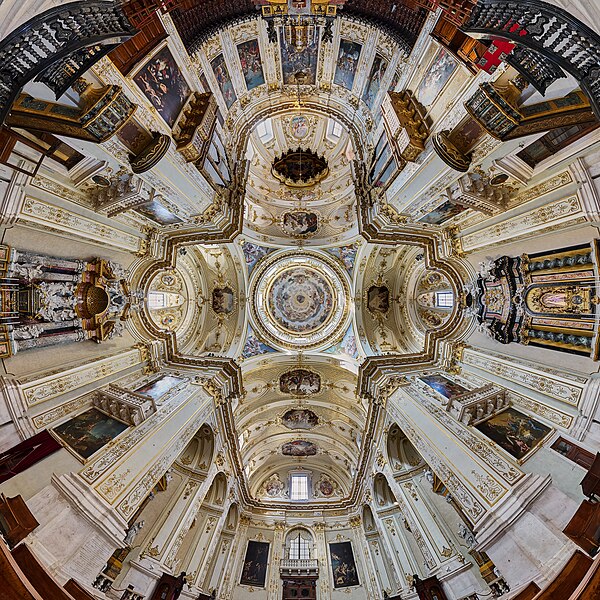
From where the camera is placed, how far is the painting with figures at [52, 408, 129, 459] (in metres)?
9.48

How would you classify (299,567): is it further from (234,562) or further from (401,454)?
(401,454)

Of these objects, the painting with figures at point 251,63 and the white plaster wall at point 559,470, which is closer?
the white plaster wall at point 559,470

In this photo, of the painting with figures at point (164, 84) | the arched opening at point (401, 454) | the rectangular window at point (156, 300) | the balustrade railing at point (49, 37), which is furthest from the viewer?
the rectangular window at point (156, 300)

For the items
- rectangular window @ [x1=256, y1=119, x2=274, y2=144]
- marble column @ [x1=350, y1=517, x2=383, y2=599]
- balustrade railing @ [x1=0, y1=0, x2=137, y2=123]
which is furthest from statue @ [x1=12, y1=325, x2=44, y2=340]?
marble column @ [x1=350, y1=517, x2=383, y2=599]

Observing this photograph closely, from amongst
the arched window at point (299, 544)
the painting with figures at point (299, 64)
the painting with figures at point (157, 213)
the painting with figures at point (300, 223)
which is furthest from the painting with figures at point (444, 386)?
the painting with figures at point (299, 64)

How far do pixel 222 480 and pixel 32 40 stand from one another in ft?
62.5

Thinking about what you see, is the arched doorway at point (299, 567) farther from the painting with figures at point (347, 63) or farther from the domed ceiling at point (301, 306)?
the painting with figures at point (347, 63)

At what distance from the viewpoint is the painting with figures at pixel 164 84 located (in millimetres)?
9992

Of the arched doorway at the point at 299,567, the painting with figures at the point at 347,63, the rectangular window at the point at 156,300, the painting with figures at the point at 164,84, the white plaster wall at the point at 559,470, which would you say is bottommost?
the arched doorway at the point at 299,567

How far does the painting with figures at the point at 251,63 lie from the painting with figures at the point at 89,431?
49.8ft

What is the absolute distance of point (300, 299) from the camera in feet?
77.4

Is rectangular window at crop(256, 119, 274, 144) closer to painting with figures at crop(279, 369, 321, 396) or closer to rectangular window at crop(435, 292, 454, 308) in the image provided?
rectangular window at crop(435, 292, 454, 308)

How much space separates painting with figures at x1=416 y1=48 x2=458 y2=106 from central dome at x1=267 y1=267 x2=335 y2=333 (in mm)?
13365

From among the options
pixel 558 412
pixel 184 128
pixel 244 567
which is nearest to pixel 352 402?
pixel 244 567
